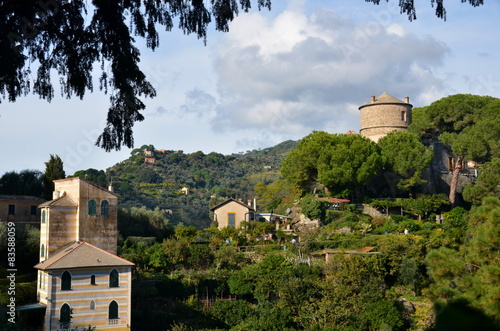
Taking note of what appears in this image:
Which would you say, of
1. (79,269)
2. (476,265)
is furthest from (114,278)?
(476,265)

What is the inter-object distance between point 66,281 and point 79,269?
741mm

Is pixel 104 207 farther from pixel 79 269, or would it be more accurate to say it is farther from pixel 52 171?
pixel 52 171

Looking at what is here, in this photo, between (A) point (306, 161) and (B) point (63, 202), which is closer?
(B) point (63, 202)

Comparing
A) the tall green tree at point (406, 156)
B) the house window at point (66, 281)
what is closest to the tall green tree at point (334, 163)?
the tall green tree at point (406, 156)

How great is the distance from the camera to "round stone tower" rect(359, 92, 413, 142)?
48969 mm

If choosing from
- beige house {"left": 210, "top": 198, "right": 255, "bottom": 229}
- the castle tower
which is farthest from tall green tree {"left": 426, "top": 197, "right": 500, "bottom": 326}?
beige house {"left": 210, "top": 198, "right": 255, "bottom": 229}

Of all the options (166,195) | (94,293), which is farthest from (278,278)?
(166,195)

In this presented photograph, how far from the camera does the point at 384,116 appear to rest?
4903 centimetres

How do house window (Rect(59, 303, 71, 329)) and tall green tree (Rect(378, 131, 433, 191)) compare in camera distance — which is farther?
tall green tree (Rect(378, 131, 433, 191))

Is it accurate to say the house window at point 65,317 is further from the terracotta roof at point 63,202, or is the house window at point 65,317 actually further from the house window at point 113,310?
the terracotta roof at point 63,202

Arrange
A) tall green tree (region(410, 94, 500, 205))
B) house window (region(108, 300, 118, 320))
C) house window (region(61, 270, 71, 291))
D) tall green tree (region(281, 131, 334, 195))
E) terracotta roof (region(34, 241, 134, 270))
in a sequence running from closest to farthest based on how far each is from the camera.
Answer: house window (region(61, 270, 71, 291)) → terracotta roof (region(34, 241, 134, 270)) → house window (region(108, 300, 118, 320)) → tall green tree (region(281, 131, 334, 195)) → tall green tree (region(410, 94, 500, 205))

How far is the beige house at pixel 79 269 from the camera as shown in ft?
80.6

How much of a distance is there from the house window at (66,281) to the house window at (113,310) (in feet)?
6.58

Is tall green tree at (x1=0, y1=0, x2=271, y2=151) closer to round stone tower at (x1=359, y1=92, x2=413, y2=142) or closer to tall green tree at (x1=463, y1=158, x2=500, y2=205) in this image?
tall green tree at (x1=463, y1=158, x2=500, y2=205)
